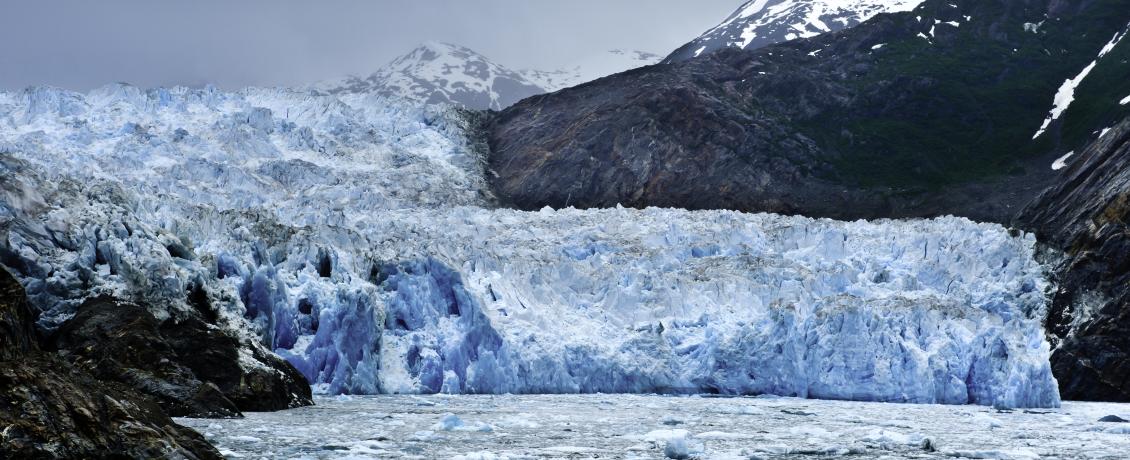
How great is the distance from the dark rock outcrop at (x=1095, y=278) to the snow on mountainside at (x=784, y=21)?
151ft

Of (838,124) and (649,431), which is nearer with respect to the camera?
(649,431)

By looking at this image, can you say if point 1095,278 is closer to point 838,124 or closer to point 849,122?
point 838,124

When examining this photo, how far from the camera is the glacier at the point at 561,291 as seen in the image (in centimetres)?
1878

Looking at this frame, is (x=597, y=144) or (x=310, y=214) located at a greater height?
(x=597, y=144)

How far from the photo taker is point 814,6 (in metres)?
91.4

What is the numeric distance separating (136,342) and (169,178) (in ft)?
75.2

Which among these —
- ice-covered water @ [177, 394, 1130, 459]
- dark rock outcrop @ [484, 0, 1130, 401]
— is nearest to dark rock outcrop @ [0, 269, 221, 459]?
ice-covered water @ [177, 394, 1130, 459]

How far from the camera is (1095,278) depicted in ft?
94.6

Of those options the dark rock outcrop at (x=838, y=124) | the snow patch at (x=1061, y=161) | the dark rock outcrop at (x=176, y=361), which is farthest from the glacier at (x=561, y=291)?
the snow patch at (x=1061, y=161)

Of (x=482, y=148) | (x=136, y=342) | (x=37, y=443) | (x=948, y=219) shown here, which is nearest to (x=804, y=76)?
(x=482, y=148)

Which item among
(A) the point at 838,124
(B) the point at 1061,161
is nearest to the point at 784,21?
(A) the point at 838,124

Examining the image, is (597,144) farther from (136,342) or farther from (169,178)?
(136,342)

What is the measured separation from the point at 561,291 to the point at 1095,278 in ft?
50.4

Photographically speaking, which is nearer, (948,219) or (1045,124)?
(948,219)
